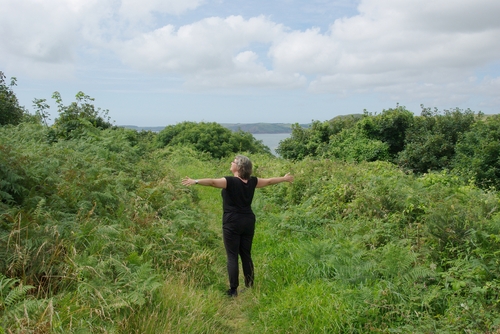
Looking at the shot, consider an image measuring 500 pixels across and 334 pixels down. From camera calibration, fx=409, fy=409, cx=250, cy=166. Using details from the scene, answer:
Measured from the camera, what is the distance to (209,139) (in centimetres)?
3244

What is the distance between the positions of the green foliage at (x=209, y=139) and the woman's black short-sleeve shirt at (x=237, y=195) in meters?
24.5

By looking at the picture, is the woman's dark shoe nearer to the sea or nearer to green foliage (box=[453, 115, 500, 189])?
green foliage (box=[453, 115, 500, 189])

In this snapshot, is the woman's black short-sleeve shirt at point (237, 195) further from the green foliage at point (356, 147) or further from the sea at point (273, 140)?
the sea at point (273, 140)

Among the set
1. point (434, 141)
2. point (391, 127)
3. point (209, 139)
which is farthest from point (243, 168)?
point (209, 139)

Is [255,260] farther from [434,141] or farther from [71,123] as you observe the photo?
[434,141]

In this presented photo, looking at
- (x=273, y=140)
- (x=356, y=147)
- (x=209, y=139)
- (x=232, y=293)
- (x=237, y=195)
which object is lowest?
(x=232, y=293)

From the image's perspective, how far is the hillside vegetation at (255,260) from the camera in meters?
4.37

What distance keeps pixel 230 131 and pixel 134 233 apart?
2883 cm

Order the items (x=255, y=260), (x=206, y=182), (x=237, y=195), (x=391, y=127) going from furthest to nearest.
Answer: (x=391, y=127)
(x=255, y=260)
(x=237, y=195)
(x=206, y=182)

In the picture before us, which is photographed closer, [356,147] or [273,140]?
[356,147]

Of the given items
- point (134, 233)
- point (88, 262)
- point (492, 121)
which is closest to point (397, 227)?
point (134, 233)

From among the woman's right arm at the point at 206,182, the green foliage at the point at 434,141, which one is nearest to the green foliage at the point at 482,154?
the green foliage at the point at 434,141

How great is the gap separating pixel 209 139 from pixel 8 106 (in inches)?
709

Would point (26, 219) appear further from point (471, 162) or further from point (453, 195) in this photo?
point (471, 162)
